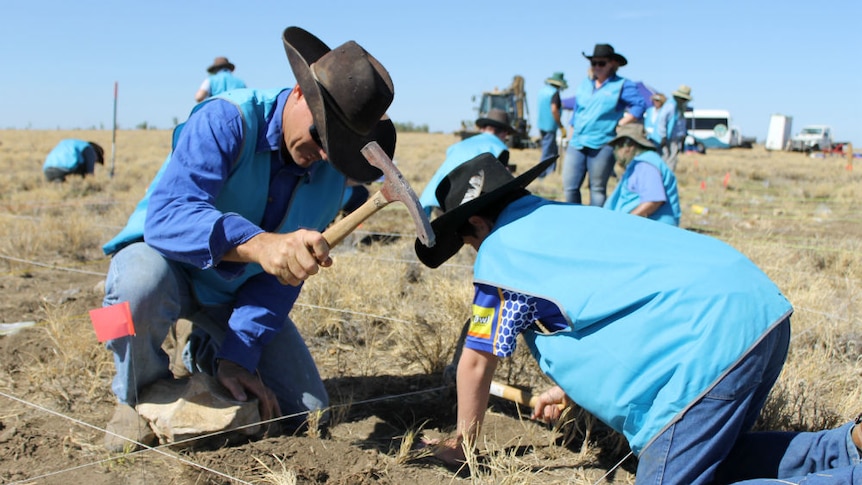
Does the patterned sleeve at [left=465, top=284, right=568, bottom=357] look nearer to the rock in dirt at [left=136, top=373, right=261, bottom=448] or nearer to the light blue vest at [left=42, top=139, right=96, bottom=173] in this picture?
the rock in dirt at [left=136, top=373, right=261, bottom=448]

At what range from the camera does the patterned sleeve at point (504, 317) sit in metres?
2.15

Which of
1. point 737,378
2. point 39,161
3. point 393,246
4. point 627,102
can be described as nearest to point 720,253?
point 737,378

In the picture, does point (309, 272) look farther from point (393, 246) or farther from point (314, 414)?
point (393, 246)

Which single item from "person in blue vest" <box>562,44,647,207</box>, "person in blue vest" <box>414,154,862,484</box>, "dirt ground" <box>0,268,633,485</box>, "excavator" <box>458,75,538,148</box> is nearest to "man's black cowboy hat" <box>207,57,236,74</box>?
"person in blue vest" <box>562,44,647,207</box>

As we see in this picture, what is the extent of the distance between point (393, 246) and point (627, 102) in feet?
8.33

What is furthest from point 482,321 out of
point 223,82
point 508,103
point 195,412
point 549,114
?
point 508,103

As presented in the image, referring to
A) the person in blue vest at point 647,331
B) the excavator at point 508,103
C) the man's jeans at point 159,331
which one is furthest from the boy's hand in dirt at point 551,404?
the excavator at point 508,103

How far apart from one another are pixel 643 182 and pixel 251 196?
3.23 meters

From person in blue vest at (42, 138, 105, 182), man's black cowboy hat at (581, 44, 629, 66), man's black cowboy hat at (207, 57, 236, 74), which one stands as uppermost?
man's black cowboy hat at (581, 44, 629, 66)

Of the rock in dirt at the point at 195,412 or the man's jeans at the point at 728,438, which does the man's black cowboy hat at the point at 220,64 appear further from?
the man's jeans at the point at 728,438

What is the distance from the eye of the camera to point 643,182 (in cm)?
509

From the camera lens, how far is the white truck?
39094 mm

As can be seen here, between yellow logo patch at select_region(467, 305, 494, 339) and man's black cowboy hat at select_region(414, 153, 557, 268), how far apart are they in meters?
0.31

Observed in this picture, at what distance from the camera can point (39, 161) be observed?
60.7ft
